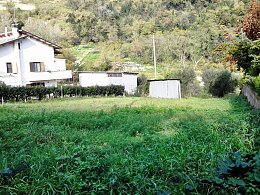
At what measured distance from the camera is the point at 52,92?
19.4m

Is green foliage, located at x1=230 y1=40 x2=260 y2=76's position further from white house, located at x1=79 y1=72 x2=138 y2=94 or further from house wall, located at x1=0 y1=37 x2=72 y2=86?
house wall, located at x1=0 y1=37 x2=72 y2=86

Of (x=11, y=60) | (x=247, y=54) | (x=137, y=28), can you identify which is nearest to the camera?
(x=247, y=54)

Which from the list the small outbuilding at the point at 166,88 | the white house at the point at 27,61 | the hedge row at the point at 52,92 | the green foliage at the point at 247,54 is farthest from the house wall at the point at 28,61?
the green foliage at the point at 247,54

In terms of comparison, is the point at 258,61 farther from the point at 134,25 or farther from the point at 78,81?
the point at 134,25

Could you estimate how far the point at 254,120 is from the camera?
4.95 metres

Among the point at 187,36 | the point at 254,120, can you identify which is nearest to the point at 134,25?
the point at 187,36

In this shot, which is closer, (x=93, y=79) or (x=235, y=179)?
(x=235, y=179)

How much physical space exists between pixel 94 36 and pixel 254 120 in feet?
144

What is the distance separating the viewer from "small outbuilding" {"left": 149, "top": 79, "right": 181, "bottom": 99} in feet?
61.3

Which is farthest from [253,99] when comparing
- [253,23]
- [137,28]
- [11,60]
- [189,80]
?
[137,28]

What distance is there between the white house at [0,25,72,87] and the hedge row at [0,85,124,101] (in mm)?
3825

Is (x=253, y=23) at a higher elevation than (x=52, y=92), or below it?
higher

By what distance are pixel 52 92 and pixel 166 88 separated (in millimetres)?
7933

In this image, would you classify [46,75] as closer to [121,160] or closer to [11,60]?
[11,60]
